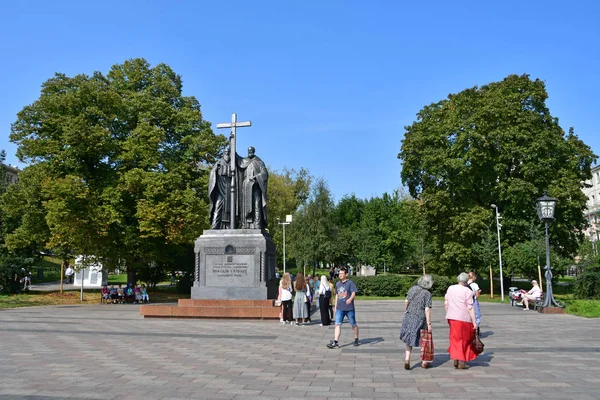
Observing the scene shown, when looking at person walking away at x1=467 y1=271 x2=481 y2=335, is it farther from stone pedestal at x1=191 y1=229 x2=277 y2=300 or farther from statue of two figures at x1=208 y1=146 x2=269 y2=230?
statue of two figures at x1=208 y1=146 x2=269 y2=230

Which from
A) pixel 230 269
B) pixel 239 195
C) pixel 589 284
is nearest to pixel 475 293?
pixel 230 269

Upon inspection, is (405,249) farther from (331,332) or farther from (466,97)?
(331,332)

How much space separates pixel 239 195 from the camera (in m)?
19.5

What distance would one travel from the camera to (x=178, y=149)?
108ft

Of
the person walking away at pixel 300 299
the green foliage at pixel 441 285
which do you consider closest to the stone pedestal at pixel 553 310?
the person walking away at pixel 300 299

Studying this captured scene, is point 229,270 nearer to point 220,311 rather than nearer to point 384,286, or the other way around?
point 220,311

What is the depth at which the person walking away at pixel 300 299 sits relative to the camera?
15906mm

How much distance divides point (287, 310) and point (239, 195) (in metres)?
5.10

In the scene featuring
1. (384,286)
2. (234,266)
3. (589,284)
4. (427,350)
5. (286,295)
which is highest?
(234,266)

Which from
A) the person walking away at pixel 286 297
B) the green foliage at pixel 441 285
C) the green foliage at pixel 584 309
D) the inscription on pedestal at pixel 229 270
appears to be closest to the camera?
the person walking away at pixel 286 297

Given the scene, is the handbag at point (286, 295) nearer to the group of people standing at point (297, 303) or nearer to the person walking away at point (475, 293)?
the group of people standing at point (297, 303)

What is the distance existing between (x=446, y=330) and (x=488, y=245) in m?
19.5

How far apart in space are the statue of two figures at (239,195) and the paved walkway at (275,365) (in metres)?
4.92

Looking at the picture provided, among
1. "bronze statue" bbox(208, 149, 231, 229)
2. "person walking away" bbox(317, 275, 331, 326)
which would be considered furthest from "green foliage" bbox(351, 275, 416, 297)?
"person walking away" bbox(317, 275, 331, 326)
